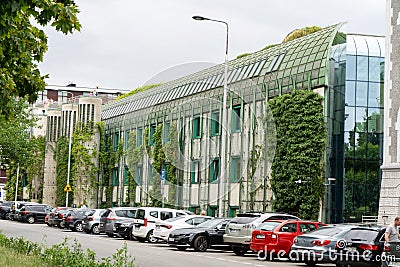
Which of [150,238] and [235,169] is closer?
[150,238]

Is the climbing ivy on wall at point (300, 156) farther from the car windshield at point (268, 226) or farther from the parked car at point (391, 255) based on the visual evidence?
the parked car at point (391, 255)

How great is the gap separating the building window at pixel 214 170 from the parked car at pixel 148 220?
14345 millimetres

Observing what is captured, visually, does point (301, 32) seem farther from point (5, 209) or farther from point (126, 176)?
point (5, 209)

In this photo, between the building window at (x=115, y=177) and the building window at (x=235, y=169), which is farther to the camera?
the building window at (x=115, y=177)

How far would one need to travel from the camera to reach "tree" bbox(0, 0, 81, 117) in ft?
33.1

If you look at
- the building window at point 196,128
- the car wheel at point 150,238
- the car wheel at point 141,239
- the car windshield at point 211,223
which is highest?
the building window at point 196,128

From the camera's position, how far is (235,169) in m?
47.1

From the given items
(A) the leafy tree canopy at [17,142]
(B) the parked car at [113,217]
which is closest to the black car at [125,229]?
(B) the parked car at [113,217]

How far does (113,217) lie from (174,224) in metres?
7.43

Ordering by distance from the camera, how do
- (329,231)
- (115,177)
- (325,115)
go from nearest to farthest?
(329,231), (325,115), (115,177)

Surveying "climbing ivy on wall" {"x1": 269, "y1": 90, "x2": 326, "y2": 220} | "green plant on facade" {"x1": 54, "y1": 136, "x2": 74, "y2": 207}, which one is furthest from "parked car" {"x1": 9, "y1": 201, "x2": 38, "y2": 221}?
"climbing ivy on wall" {"x1": 269, "y1": 90, "x2": 326, "y2": 220}

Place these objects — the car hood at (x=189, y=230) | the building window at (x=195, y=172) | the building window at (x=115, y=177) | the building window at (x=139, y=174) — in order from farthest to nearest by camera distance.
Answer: the building window at (x=115, y=177), the building window at (x=139, y=174), the building window at (x=195, y=172), the car hood at (x=189, y=230)

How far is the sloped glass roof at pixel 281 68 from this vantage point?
41.1 m

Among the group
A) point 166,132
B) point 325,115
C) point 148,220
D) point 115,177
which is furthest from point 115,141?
point 148,220
